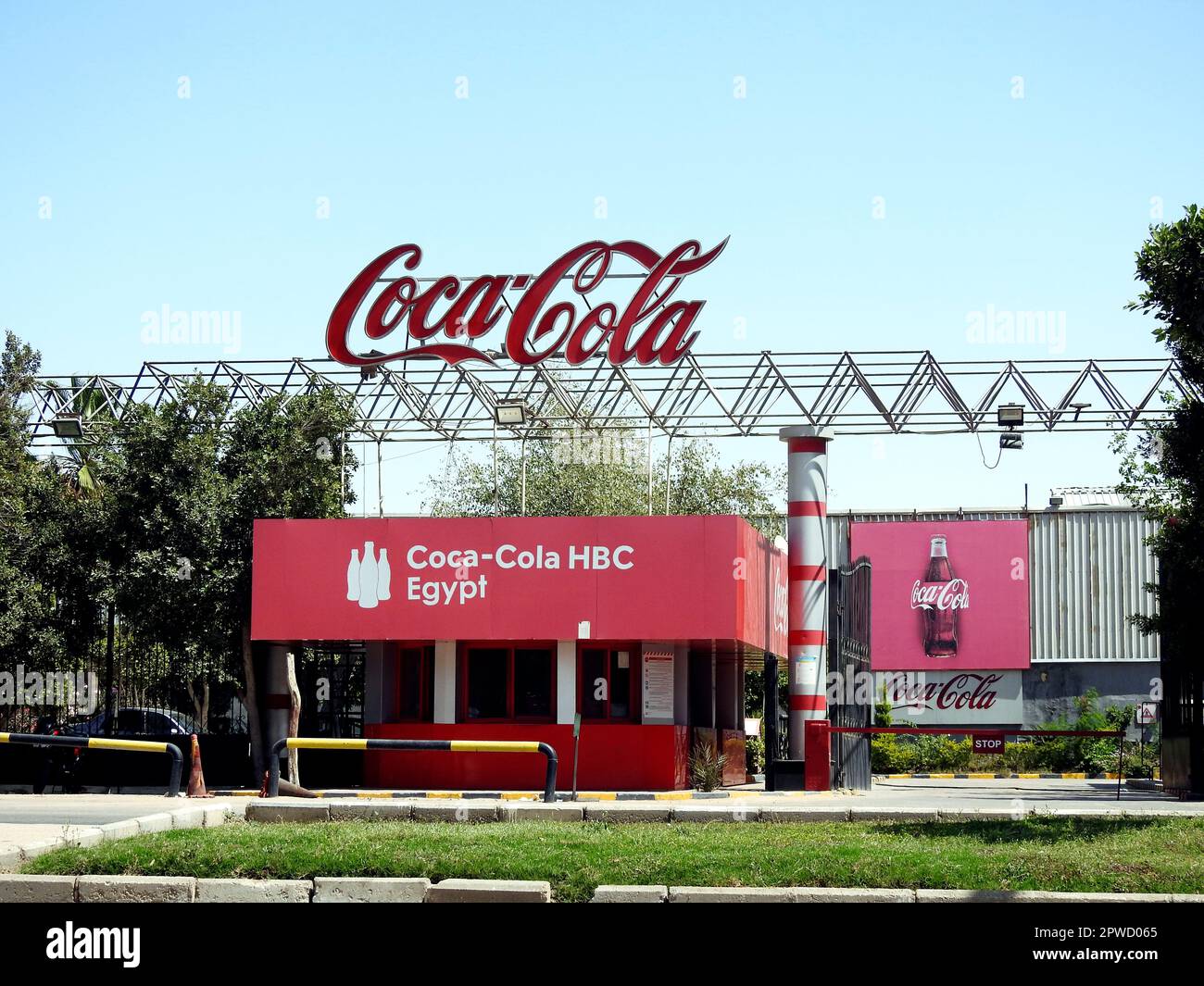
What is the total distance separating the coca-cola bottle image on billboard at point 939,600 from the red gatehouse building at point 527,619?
2529cm

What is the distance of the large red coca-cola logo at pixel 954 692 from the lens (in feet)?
171

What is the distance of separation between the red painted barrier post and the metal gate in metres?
1.31

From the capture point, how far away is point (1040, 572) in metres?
52.7

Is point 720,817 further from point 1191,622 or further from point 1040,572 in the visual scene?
point 1040,572

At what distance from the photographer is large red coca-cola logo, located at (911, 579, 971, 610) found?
52312mm

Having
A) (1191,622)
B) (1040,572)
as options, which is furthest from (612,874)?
(1040,572)

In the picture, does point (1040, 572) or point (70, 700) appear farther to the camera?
point (1040, 572)

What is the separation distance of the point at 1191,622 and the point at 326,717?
653 inches

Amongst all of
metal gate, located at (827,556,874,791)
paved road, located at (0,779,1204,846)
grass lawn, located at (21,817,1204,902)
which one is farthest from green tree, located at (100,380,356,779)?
grass lawn, located at (21,817,1204,902)

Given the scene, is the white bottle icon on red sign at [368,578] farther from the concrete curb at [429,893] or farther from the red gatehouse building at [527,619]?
the concrete curb at [429,893]

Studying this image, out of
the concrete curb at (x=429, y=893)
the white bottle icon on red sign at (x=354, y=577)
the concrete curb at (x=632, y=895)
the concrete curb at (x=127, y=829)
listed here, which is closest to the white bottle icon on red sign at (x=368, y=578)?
the white bottle icon on red sign at (x=354, y=577)

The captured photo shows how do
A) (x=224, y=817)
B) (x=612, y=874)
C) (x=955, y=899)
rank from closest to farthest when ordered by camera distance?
(x=955, y=899) → (x=612, y=874) → (x=224, y=817)
